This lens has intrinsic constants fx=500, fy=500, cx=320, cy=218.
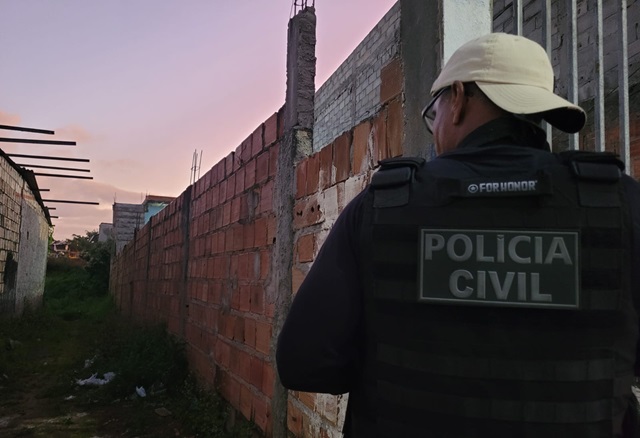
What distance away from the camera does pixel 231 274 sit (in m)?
3.32

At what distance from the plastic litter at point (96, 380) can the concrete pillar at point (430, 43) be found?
416cm

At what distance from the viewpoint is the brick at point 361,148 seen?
5.97ft

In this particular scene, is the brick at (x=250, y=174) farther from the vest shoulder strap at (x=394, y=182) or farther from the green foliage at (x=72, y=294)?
the green foliage at (x=72, y=294)

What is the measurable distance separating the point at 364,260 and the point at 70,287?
1941cm

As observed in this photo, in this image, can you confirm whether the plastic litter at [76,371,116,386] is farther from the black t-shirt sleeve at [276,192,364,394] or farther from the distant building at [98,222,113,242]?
the distant building at [98,222,113,242]

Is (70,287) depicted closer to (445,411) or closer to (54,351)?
(54,351)

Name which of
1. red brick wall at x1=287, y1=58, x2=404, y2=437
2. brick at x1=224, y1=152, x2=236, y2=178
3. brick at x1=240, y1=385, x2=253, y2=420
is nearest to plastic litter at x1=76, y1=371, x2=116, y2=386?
brick at x1=240, y1=385, x2=253, y2=420

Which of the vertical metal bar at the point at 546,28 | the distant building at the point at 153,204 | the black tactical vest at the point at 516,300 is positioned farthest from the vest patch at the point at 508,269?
the distant building at the point at 153,204

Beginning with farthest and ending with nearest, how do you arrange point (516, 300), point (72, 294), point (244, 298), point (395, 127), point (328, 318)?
point (72, 294) < point (244, 298) < point (395, 127) < point (328, 318) < point (516, 300)

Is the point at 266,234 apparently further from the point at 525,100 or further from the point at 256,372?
the point at 525,100

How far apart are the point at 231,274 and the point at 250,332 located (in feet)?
1.88

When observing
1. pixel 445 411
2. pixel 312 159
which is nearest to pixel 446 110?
pixel 445 411

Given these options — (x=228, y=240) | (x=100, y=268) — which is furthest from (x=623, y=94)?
(x=100, y=268)

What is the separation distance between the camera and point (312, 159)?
2307mm
